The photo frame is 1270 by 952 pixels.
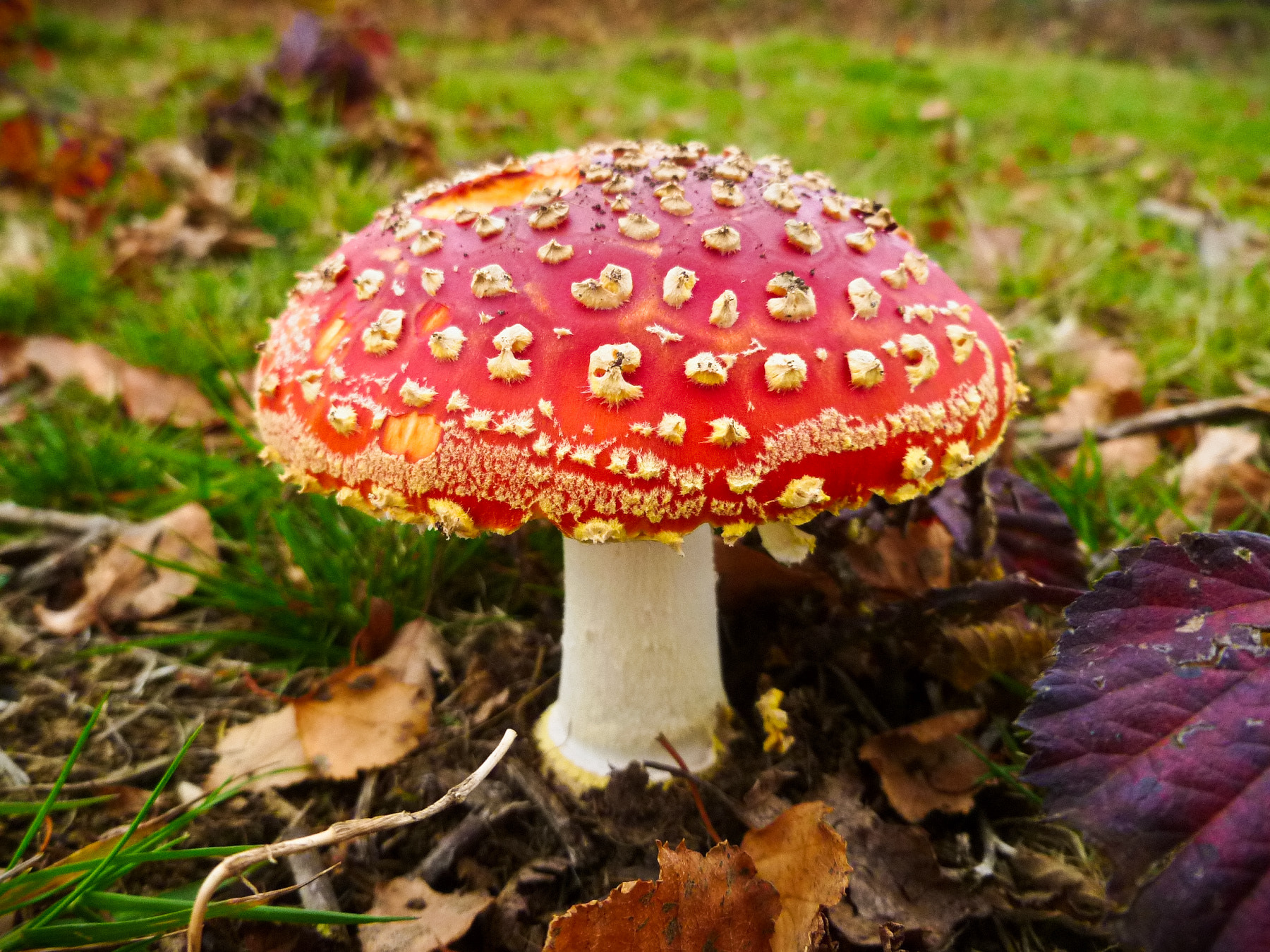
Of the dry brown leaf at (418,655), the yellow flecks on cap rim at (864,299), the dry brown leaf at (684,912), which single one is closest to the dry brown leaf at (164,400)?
the dry brown leaf at (418,655)

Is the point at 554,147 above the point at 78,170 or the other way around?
above

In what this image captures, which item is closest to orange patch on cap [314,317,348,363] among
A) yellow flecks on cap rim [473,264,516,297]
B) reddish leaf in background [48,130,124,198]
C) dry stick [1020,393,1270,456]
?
yellow flecks on cap rim [473,264,516,297]

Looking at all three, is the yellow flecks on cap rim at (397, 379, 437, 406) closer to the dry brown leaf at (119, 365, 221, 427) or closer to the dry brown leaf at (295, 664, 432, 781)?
the dry brown leaf at (295, 664, 432, 781)

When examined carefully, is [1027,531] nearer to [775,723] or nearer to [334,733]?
[775,723]

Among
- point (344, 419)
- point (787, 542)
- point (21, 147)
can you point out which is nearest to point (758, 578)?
point (787, 542)

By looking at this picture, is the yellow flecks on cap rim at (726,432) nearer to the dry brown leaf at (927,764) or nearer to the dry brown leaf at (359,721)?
the dry brown leaf at (927,764)

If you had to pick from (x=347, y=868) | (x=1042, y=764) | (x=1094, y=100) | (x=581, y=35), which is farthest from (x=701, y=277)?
(x=581, y=35)
